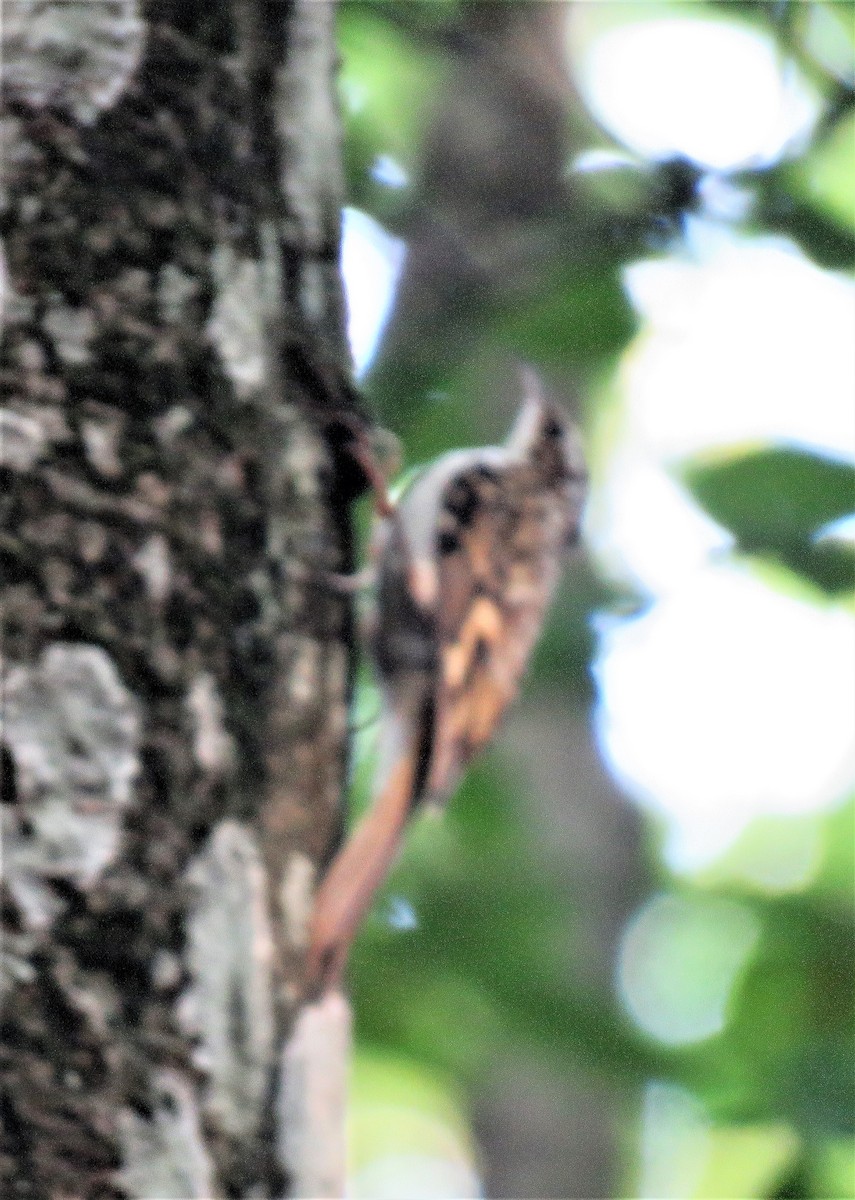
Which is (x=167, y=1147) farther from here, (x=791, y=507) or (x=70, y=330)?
(x=791, y=507)

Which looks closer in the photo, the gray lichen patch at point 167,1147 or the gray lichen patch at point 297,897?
the gray lichen patch at point 167,1147

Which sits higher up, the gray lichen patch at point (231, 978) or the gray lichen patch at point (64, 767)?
the gray lichen patch at point (64, 767)

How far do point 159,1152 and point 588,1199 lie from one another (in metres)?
2.20

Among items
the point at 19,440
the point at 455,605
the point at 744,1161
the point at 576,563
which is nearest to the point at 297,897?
the point at 19,440

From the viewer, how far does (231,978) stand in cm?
171

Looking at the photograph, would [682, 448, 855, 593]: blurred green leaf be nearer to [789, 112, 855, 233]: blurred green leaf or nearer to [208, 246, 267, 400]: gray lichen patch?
[789, 112, 855, 233]: blurred green leaf

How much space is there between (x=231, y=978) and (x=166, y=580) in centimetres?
39

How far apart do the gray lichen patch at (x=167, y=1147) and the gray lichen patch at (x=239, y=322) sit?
73 centimetres

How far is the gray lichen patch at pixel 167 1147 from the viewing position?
5.20 ft

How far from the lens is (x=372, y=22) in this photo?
10.4ft

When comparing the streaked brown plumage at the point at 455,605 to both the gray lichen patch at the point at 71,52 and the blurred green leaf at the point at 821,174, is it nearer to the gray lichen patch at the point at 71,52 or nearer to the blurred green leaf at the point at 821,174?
the blurred green leaf at the point at 821,174

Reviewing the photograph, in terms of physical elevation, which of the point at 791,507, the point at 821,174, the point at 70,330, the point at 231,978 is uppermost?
the point at 821,174

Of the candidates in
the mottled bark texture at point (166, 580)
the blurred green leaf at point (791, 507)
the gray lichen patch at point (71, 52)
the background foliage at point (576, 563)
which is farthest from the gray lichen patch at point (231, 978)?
the blurred green leaf at point (791, 507)

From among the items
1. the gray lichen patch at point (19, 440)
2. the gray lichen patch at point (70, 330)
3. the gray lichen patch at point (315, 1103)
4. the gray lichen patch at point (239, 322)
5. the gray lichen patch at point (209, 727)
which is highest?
the gray lichen patch at point (239, 322)
